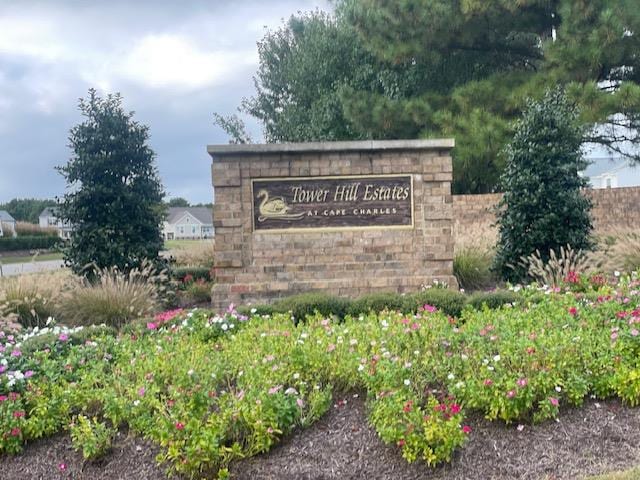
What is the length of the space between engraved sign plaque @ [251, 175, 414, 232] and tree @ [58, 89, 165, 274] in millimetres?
2503

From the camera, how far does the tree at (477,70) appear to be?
15.5 metres

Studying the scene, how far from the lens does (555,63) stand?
1658 cm

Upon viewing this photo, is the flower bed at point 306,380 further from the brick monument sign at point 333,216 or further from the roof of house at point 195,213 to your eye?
the roof of house at point 195,213

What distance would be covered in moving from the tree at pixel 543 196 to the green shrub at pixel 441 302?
3.22 m

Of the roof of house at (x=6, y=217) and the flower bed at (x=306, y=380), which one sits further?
the roof of house at (x=6, y=217)

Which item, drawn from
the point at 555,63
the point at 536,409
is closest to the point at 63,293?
the point at 536,409

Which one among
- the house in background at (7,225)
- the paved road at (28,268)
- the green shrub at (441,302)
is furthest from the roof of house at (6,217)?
the green shrub at (441,302)

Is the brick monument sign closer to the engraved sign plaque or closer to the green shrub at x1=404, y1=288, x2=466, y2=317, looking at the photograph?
the engraved sign plaque

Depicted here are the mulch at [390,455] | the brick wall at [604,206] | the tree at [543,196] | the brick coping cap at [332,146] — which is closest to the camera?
the mulch at [390,455]

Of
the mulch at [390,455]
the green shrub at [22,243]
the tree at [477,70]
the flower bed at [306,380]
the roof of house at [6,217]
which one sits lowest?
the mulch at [390,455]

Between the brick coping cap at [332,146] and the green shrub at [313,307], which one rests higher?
the brick coping cap at [332,146]

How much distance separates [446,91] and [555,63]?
3.66m

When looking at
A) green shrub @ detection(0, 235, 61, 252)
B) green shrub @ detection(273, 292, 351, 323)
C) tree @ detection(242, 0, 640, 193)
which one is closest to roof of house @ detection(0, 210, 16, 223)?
green shrub @ detection(0, 235, 61, 252)

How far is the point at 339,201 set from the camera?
9.10 metres
